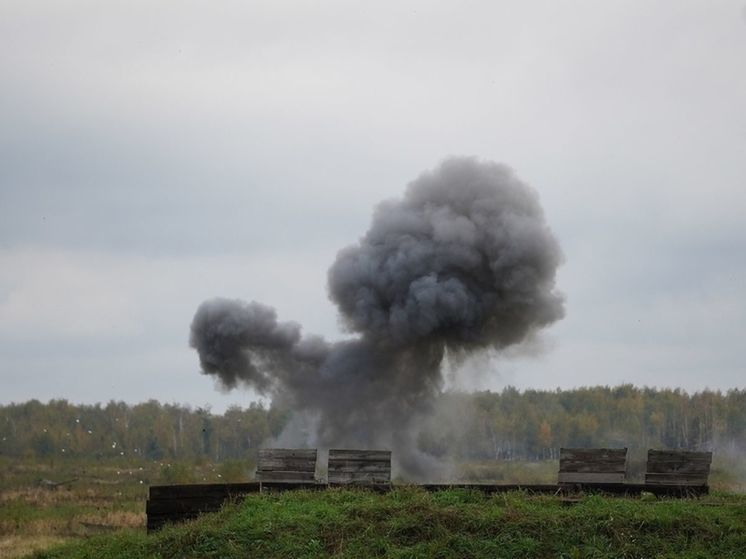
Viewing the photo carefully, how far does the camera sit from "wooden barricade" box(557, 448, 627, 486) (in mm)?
19125

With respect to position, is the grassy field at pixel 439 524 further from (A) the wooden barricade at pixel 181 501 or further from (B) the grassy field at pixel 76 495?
(B) the grassy field at pixel 76 495

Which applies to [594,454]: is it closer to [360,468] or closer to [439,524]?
[360,468]

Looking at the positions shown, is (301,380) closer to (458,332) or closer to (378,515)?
(458,332)

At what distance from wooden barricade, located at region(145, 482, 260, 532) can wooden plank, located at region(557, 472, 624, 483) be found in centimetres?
558

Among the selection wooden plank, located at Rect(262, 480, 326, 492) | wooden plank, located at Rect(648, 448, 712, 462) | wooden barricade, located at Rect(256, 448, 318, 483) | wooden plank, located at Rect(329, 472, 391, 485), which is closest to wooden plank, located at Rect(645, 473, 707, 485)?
wooden plank, located at Rect(648, 448, 712, 462)

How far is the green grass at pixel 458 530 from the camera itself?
15.0 m

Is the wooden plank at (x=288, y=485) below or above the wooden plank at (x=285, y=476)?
below

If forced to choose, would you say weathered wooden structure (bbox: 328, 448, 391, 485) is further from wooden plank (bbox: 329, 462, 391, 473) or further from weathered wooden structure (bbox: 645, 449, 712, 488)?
weathered wooden structure (bbox: 645, 449, 712, 488)

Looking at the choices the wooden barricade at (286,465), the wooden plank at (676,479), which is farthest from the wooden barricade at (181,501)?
the wooden plank at (676,479)

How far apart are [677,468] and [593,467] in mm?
1443

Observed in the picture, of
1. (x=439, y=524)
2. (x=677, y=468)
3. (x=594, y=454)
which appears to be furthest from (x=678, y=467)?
(x=439, y=524)

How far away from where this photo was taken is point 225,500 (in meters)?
18.3

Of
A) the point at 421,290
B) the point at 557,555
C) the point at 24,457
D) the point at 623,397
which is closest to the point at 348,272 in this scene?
the point at 421,290

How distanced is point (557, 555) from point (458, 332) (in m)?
22.2
